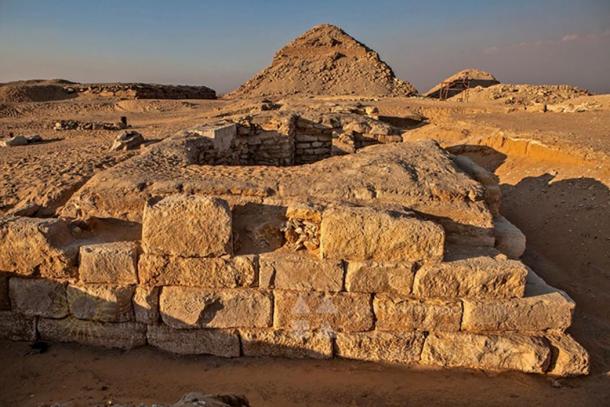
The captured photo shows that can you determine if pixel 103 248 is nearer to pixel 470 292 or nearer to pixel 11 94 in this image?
pixel 470 292

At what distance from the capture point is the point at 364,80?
26078mm

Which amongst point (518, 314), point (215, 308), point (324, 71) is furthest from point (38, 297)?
point (324, 71)

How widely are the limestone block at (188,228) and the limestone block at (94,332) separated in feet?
2.39

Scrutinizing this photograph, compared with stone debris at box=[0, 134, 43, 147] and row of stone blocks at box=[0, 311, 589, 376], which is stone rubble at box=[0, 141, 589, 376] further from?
stone debris at box=[0, 134, 43, 147]

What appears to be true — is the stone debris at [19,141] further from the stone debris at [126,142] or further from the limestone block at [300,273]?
the limestone block at [300,273]

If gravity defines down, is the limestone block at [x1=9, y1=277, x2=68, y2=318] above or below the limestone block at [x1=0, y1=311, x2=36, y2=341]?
above

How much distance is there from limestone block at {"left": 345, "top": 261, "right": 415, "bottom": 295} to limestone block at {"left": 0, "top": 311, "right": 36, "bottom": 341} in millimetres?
2787

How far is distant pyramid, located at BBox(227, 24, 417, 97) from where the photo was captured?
25.8 meters

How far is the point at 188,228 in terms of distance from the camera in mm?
3371

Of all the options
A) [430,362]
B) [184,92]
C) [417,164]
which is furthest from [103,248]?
[184,92]

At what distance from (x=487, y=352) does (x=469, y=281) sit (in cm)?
57

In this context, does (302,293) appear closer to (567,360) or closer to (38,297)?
(567,360)

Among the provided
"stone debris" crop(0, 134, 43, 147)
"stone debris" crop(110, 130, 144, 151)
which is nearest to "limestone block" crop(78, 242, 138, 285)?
"stone debris" crop(110, 130, 144, 151)

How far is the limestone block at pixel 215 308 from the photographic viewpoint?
338 cm
